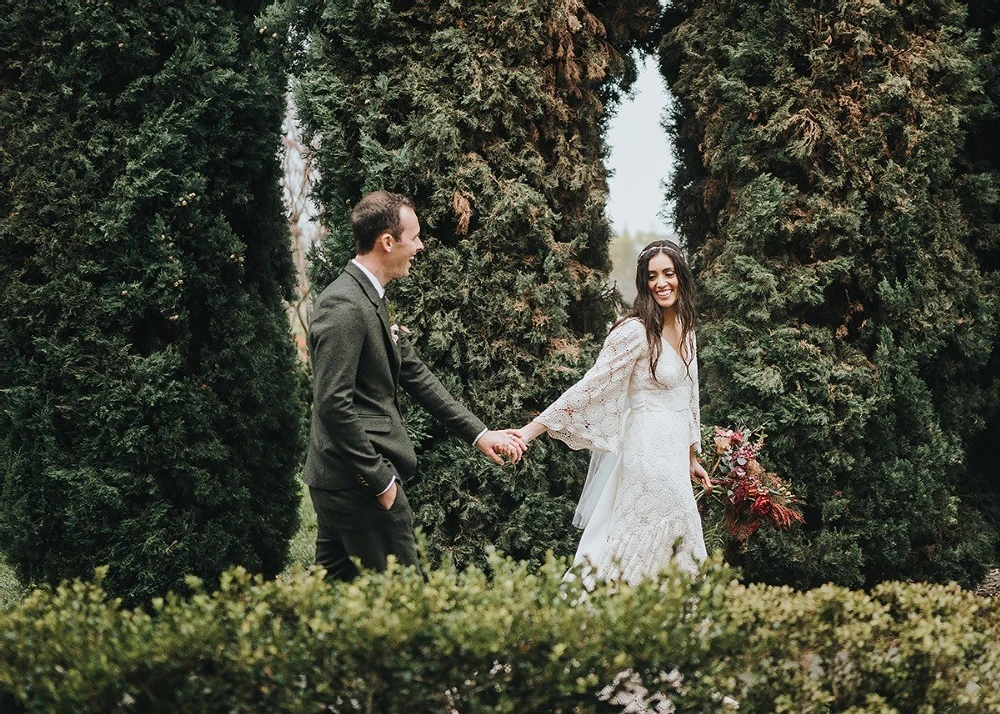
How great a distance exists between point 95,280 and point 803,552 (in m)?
4.70

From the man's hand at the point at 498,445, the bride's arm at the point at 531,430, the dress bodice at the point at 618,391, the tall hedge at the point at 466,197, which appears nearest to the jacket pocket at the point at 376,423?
the man's hand at the point at 498,445

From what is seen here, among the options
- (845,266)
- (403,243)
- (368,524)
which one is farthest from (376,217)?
(845,266)

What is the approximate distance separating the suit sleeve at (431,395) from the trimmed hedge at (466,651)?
1366mm

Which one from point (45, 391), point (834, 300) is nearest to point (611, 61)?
point (834, 300)

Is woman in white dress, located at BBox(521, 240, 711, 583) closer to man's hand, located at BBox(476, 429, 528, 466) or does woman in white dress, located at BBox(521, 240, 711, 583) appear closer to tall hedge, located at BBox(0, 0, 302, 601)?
man's hand, located at BBox(476, 429, 528, 466)

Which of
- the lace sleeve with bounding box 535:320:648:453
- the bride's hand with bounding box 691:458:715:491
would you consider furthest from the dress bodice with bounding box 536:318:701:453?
the bride's hand with bounding box 691:458:715:491

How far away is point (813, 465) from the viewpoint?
19.5 feet

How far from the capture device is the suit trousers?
4.09m

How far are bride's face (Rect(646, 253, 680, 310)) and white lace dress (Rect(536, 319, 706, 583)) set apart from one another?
0.63 feet

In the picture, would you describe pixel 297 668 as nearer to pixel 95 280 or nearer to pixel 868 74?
pixel 95 280

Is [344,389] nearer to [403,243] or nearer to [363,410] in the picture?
[363,410]

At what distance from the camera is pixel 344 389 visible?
396 centimetres

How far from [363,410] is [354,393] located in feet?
0.34

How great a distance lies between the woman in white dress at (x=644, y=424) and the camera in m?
4.67
